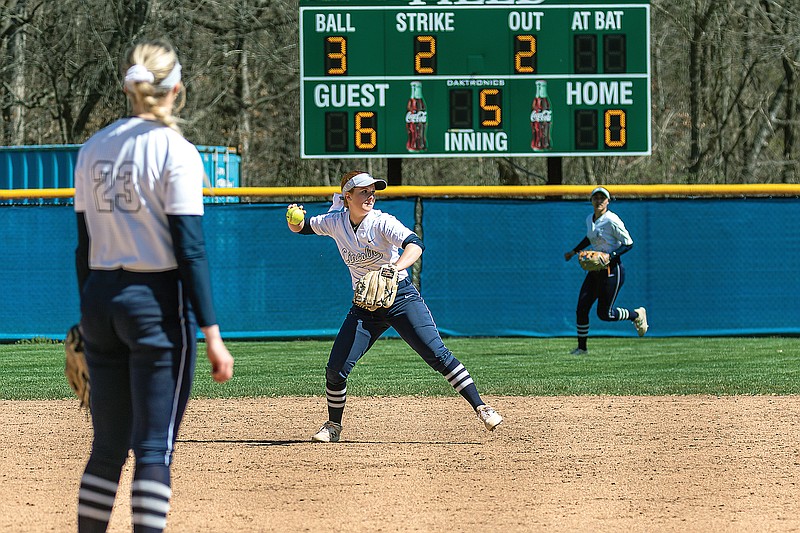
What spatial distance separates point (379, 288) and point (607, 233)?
6.15 m

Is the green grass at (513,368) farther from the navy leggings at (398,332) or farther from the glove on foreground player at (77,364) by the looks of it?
the glove on foreground player at (77,364)

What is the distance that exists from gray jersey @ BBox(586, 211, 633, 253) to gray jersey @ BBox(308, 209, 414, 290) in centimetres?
571

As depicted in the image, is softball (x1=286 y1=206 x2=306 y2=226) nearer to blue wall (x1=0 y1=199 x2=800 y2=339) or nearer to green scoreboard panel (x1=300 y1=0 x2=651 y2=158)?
green scoreboard panel (x1=300 y1=0 x2=651 y2=158)

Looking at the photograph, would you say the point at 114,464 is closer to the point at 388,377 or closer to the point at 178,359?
the point at 178,359

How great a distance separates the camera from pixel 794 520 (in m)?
4.98

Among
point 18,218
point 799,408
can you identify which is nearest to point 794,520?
point 799,408

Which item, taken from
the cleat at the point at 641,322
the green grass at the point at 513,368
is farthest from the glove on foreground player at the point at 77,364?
the cleat at the point at 641,322

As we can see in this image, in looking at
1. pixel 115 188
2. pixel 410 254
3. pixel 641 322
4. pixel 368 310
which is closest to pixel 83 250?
pixel 115 188

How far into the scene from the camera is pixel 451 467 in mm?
6301

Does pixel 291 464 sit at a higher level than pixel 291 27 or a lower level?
lower

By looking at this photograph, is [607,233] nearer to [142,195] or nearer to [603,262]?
[603,262]

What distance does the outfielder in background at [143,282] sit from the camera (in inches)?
137

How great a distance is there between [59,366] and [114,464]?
27.9 feet

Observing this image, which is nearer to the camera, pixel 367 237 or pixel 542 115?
pixel 367 237
